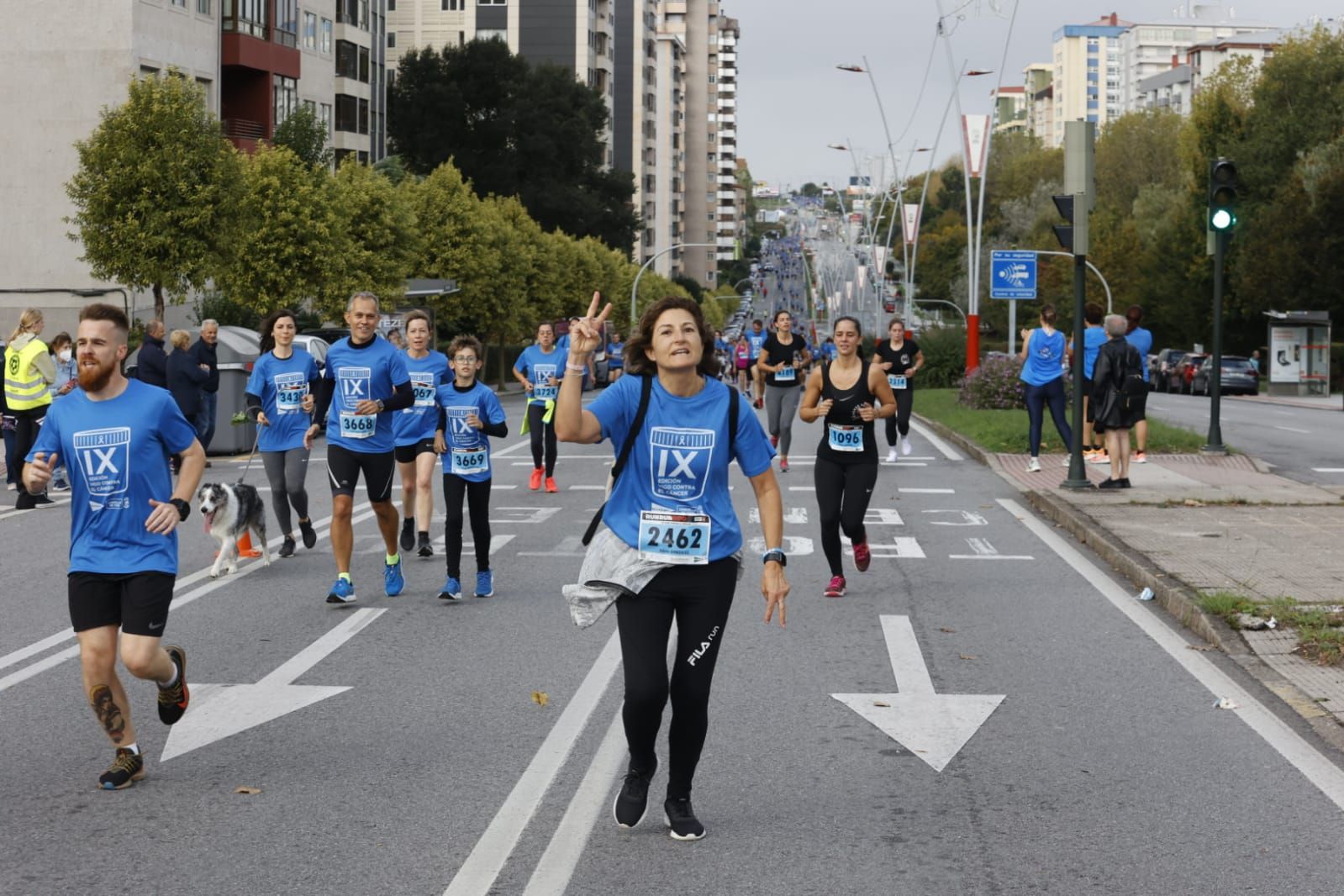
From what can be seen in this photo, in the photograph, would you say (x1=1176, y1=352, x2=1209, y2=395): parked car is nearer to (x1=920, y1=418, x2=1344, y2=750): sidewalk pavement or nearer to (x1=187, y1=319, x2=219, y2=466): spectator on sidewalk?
(x1=920, y1=418, x2=1344, y2=750): sidewalk pavement

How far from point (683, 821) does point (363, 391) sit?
605 centimetres

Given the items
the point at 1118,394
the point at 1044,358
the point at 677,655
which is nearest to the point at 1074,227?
the point at 1118,394

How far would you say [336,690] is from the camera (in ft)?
27.4

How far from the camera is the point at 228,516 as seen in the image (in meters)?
12.7

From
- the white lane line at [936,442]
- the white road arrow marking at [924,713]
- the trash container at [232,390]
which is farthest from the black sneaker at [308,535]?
the trash container at [232,390]

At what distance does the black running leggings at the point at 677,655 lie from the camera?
18.8 ft

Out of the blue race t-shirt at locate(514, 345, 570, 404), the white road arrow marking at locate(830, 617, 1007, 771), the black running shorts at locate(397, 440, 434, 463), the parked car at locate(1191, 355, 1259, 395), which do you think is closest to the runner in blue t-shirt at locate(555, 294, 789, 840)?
the white road arrow marking at locate(830, 617, 1007, 771)

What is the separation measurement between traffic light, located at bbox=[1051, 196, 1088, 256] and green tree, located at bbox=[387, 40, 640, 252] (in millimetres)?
64090

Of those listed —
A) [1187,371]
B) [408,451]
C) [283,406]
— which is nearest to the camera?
[283,406]

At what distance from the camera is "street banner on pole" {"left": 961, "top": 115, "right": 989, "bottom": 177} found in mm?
37781

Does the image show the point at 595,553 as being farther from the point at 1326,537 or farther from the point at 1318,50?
the point at 1318,50

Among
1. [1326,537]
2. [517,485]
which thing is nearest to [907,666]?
[1326,537]

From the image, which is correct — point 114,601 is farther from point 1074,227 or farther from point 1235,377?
point 1235,377

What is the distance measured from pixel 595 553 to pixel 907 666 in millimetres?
3543
